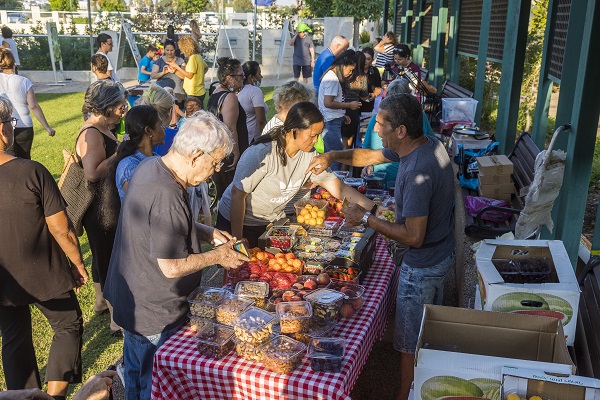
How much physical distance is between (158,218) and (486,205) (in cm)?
358

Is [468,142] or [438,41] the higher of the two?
[438,41]

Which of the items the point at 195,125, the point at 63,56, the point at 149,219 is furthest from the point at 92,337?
the point at 63,56

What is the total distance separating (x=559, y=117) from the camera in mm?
5105

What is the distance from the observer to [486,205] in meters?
5.37

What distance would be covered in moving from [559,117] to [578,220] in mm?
1026

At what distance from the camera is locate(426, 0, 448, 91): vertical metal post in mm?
12672

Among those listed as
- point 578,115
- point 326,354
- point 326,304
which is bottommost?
point 326,354

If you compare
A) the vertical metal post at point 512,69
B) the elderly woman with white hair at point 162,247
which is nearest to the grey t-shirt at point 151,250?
the elderly woman with white hair at point 162,247

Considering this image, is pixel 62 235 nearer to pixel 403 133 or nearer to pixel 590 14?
pixel 403 133

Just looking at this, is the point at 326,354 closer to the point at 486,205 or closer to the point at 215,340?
the point at 215,340

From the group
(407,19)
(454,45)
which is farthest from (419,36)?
(454,45)

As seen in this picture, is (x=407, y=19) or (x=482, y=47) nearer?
(x=482, y=47)

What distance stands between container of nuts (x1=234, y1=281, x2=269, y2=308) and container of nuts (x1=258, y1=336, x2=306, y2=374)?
339 mm

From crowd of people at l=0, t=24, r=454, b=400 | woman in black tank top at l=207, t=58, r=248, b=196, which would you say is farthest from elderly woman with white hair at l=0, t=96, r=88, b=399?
woman in black tank top at l=207, t=58, r=248, b=196
